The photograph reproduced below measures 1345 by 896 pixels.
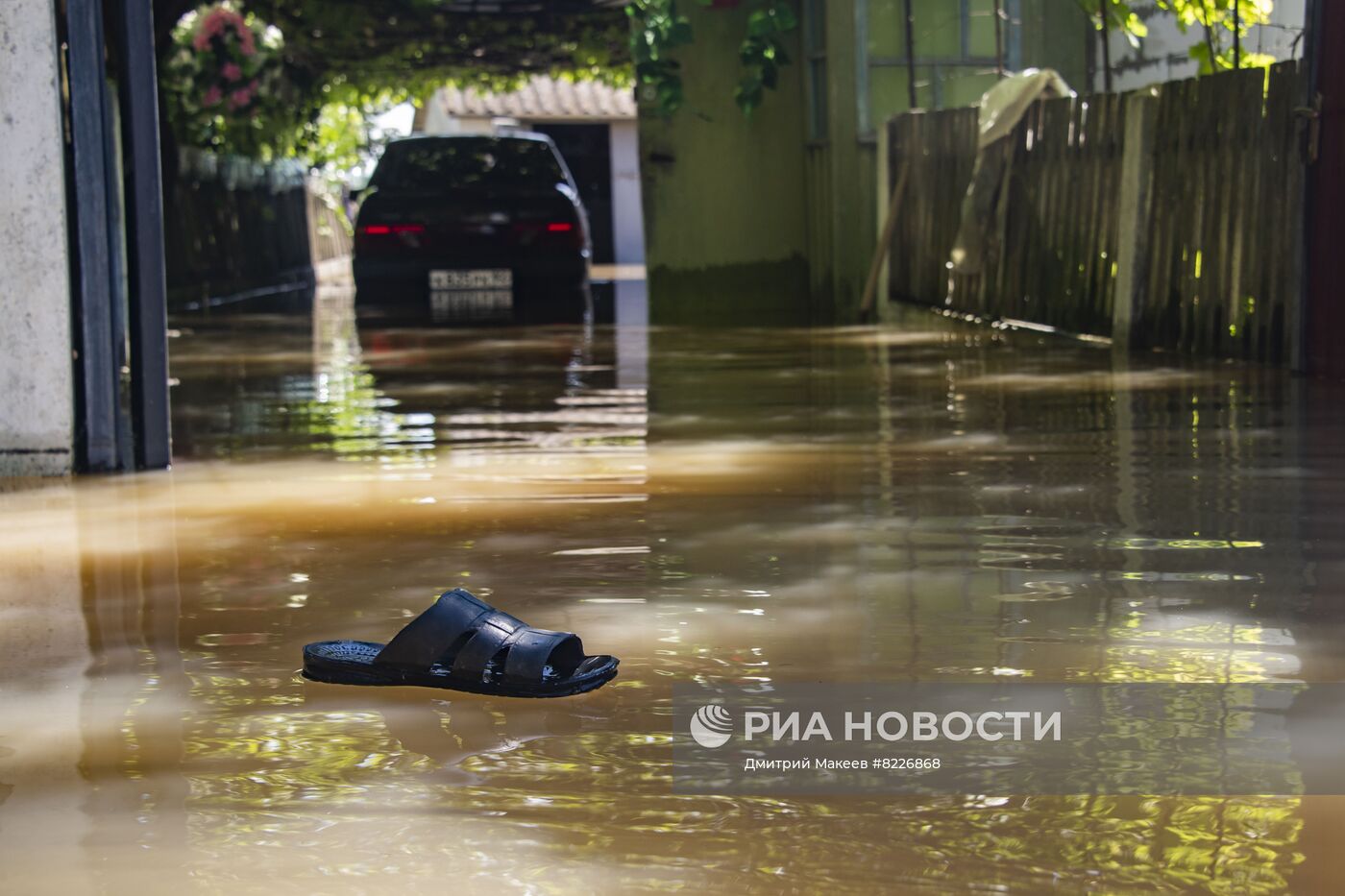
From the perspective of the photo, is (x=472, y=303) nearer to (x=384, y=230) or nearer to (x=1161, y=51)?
(x=384, y=230)

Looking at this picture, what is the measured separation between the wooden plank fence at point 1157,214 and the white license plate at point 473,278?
4945 millimetres

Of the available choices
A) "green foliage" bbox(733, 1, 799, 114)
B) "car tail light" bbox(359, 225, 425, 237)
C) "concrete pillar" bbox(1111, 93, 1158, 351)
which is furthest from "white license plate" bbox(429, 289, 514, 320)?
"concrete pillar" bbox(1111, 93, 1158, 351)

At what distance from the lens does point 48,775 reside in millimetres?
2574

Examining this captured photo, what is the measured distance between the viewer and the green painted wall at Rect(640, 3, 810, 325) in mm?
14461

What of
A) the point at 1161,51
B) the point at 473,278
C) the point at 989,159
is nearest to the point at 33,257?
the point at 989,159

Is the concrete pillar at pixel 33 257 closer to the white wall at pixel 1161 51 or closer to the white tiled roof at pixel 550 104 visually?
the white wall at pixel 1161 51

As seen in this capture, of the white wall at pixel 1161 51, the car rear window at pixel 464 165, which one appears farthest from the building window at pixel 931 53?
the car rear window at pixel 464 165

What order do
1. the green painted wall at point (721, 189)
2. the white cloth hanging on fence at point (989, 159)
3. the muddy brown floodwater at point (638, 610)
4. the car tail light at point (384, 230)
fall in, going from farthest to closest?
the car tail light at point (384, 230)
the green painted wall at point (721, 189)
the white cloth hanging on fence at point (989, 159)
the muddy brown floodwater at point (638, 610)

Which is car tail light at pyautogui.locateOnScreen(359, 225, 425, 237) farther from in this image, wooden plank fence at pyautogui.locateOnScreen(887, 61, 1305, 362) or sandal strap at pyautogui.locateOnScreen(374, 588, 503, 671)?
sandal strap at pyautogui.locateOnScreen(374, 588, 503, 671)

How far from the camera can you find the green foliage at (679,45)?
46.0 ft

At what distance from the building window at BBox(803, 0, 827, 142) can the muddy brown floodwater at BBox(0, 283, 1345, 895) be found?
7.02 meters

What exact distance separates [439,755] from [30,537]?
2239 millimetres

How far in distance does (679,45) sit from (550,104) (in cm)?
2136

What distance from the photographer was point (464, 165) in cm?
1619
